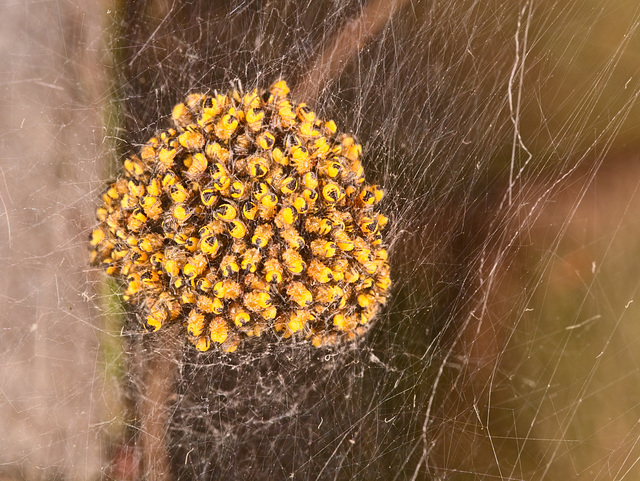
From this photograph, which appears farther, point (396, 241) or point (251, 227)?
point (396, 241)

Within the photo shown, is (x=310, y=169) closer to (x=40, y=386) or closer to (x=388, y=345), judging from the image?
(x=388, y=345)

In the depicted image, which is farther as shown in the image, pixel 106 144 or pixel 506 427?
pixel 106 144

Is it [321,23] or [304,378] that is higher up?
[321,23]

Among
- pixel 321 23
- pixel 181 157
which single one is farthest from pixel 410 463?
pixel 321 23

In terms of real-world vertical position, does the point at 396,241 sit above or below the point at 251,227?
below
